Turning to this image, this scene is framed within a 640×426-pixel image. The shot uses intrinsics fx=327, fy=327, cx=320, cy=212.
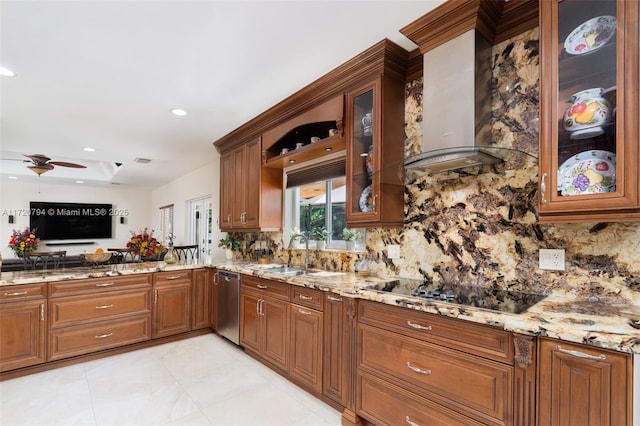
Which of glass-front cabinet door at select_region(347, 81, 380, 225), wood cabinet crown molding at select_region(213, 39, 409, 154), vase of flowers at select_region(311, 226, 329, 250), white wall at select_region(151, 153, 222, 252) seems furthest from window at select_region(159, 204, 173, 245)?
glass-front cabinet door at select_region(347, 81, 380, 225)

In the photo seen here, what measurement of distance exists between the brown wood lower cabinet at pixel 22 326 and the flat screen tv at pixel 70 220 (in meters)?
7.13

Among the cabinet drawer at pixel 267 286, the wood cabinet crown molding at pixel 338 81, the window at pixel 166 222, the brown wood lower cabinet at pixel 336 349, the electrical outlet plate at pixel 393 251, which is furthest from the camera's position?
the window at pixel 166 222

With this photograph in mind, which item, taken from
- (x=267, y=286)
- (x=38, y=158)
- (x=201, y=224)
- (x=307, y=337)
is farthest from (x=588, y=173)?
(x=201, y=224)

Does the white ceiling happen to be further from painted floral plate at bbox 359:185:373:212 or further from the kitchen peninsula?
the kitchen peninsula

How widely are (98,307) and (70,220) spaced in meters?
7.27

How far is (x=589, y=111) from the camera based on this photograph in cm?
145

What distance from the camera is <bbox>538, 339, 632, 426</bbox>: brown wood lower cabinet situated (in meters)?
1.15

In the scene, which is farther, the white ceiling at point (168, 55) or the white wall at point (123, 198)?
the white wall at point (123, 198)

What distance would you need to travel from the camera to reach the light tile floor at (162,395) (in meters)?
2.23

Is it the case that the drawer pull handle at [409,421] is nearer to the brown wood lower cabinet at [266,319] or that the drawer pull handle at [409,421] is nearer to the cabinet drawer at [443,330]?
the cabinet drawer at [443,330]

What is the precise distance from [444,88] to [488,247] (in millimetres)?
1011

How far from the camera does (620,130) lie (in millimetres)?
1353

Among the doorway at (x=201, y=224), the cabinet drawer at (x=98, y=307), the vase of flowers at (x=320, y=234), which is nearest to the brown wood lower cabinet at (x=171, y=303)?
the cabinet drawer at (x=98, y=307)

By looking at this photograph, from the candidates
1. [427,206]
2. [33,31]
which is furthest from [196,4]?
[427,206]
